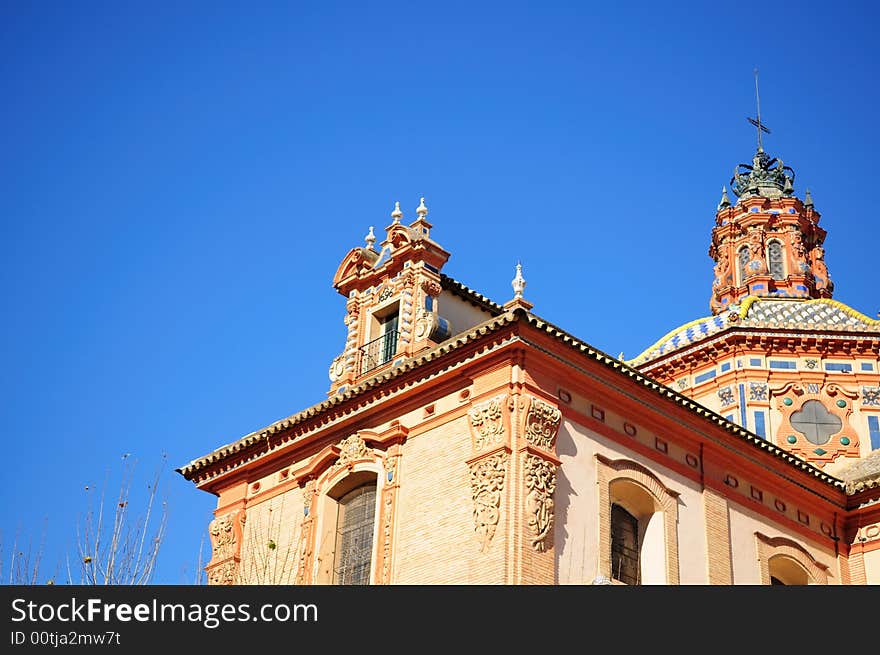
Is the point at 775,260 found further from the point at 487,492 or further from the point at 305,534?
the point at 487,492

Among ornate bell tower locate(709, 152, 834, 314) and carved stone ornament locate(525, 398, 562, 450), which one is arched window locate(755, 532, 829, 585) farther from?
ornate bell tower locate(709, 152, 834, 314)

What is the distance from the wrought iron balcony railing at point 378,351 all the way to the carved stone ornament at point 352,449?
286 centimetres

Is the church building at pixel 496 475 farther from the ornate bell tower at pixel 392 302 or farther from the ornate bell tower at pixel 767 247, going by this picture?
the ornate bell tower at pixel 767 247

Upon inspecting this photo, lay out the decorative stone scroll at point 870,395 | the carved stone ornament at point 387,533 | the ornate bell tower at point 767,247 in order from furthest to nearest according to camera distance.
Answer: the ornate bell tower at point 767,247
the decorative stone scroll at point 870,395
the carved stone ornament at point 387,533

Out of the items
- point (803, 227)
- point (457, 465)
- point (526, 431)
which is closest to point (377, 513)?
point (457, 465)

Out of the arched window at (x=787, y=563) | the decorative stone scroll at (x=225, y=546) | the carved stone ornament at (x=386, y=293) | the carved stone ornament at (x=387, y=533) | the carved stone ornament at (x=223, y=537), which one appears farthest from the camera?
the carved stone ornament at (x=386, y=293)

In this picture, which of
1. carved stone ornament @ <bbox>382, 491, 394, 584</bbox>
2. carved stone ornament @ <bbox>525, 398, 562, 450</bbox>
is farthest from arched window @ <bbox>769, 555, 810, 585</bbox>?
carved stone ornament @ <bbox>382, 491, 394, 584</bbox>

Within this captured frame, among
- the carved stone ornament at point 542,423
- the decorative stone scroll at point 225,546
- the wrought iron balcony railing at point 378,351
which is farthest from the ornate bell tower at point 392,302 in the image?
the carved stone ornament at point 542,423

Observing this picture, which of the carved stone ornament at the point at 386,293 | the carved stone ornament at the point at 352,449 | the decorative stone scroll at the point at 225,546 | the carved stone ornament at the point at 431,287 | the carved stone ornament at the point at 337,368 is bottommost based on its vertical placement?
the decorative stone scroll at the point at 225,546

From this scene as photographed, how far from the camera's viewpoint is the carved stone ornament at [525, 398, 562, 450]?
76.4 ft

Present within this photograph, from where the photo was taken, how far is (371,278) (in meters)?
30.2

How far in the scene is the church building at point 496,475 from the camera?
76.3 feet

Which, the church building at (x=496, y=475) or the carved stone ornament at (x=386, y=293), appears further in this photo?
the carved stone ornament at (x=386, y=293)
